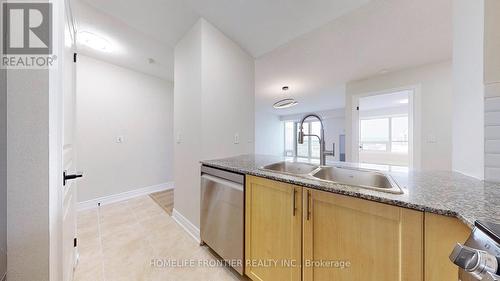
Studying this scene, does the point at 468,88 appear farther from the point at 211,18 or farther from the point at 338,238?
the point at 211,18

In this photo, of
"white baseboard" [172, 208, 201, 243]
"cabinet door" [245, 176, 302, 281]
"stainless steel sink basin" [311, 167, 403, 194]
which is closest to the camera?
"cabinet door" [245, 176, 302, 281]

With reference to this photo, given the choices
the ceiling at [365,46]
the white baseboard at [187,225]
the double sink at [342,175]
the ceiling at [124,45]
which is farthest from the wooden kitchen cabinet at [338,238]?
the ceiling at [124,45]

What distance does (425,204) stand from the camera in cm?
63

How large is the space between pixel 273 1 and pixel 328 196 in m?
1.81

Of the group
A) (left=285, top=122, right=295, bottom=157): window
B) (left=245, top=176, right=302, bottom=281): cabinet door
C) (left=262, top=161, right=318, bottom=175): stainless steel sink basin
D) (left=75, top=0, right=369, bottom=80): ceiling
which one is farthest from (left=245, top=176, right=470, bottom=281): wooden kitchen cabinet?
(left=285, top=122, right=295, bottom=157): window

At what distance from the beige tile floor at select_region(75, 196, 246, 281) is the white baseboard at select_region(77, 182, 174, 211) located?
14 centimetres

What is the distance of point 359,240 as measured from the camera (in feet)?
2.57

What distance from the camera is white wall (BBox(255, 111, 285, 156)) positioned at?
684cm

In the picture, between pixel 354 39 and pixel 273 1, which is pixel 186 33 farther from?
pixel 354 39

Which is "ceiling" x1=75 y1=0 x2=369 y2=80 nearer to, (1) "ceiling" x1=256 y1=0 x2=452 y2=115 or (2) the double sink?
(1) "ceiling" x1=256 y1=0 x2=452 y2=115

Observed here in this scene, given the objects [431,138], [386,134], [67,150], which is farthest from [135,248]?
[386,134]

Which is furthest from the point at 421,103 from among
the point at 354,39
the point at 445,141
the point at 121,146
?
the point at 121,146

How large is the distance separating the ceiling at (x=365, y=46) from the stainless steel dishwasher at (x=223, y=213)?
198cm

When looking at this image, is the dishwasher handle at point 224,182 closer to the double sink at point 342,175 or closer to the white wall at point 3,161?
the double sink at point 342,175
